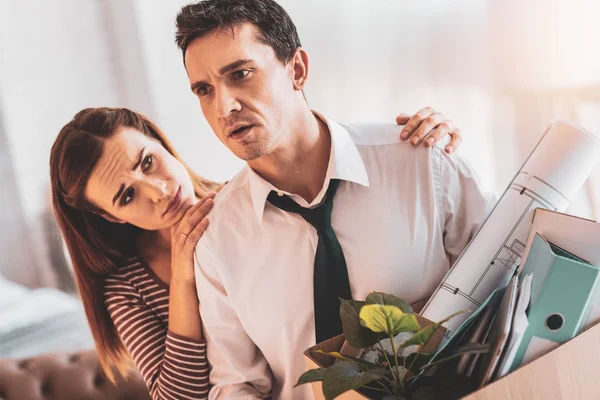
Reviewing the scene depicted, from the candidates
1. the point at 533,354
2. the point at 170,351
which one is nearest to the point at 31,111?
the point at 170,351

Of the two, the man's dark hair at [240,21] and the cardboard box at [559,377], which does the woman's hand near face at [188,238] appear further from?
the cardboard box at [559,377]

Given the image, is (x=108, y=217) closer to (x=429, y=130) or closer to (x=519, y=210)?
(x=429, y=130)

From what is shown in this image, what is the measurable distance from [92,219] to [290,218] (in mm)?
620

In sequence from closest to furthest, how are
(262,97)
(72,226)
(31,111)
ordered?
1. (262,97)
2. (72,226)
3. (31,111)

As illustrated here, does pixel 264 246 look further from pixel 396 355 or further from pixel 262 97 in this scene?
pixel 396 355

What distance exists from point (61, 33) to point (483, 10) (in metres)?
1.57

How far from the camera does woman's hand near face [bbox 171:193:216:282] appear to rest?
57.7 inches

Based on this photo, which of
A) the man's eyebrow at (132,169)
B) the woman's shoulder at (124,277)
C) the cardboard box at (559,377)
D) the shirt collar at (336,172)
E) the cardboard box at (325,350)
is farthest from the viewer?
the woman's shoulder at (124,277)

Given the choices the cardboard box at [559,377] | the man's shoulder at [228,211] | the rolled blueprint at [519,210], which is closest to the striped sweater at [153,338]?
the man's shoulder at [228,211]

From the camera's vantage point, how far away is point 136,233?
1814 millimetres

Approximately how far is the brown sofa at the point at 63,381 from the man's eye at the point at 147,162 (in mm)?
686

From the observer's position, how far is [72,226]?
1.67 m

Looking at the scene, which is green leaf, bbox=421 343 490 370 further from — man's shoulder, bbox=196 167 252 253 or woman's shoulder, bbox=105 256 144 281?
woman's shoulder, bbox=105 256 144 281

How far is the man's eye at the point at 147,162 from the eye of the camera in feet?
5.30
